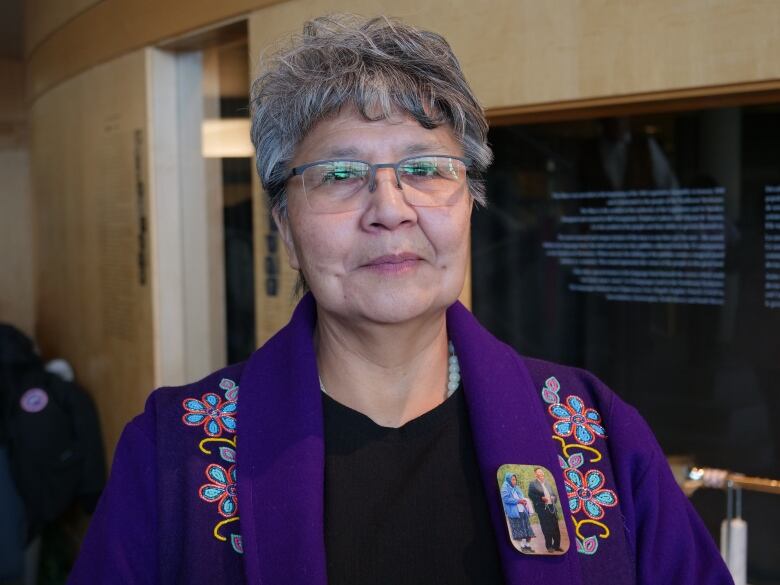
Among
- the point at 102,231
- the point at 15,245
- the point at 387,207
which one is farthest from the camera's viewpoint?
the point at 15,245

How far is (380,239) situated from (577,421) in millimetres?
455

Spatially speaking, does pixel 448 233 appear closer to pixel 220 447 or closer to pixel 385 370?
pixel 385 370

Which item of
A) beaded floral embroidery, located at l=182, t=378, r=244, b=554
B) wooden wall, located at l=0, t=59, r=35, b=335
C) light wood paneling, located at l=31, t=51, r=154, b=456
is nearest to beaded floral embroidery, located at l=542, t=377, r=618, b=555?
beaded floral embroidery, located at l=182, t=378, r=244, b=554

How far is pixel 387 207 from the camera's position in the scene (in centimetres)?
130

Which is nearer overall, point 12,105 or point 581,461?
point 581,461

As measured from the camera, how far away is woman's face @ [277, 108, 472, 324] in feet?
4.33

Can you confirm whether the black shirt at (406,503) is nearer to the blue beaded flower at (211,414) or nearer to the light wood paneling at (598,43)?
the blue beaded flower at (211,414)

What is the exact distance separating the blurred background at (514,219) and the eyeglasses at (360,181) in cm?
97

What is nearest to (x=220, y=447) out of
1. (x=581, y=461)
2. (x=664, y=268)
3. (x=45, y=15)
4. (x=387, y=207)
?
(x=387, y=207)

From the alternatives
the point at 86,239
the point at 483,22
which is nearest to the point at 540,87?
the point at 483,22

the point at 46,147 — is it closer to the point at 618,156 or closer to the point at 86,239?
the point at 86,239

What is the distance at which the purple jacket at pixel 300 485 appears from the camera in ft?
4.28

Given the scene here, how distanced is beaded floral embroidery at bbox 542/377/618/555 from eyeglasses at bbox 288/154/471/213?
394 millimetres

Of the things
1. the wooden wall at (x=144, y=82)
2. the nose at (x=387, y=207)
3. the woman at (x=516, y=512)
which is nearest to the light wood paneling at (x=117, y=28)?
the wooden wall at (x=144, y=82)
